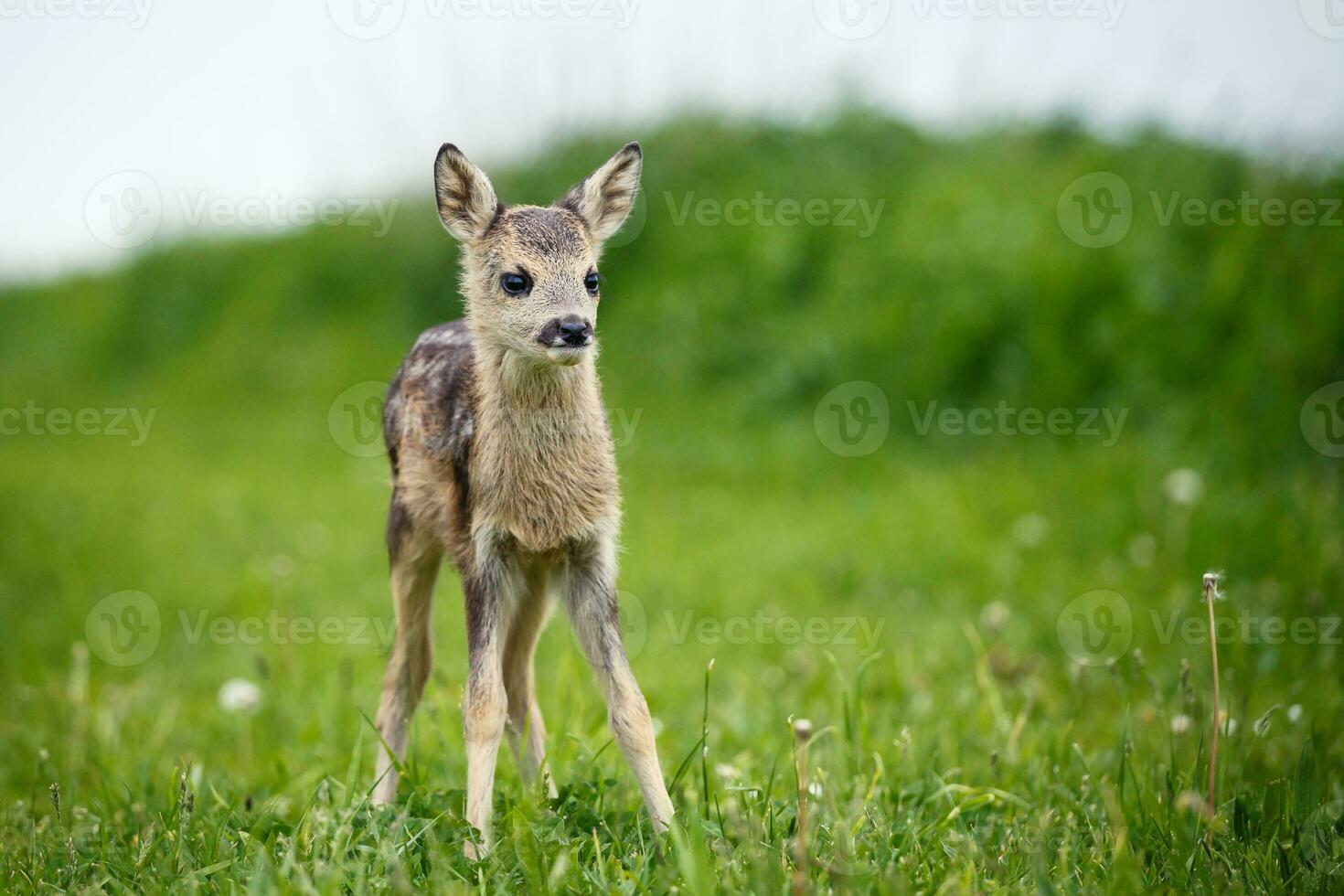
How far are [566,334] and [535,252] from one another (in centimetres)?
44

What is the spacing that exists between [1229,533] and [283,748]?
582cm

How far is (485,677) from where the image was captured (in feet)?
12.2

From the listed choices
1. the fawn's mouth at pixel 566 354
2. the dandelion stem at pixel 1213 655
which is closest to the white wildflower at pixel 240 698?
the fawn's mouth at pixel 566 354

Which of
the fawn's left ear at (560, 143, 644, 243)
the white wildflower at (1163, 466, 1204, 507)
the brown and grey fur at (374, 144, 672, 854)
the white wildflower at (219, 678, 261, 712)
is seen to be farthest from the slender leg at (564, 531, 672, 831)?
the white wildflower at (1163, 466, 1204, 507)

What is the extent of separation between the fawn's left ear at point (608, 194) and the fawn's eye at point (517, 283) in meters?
0.46

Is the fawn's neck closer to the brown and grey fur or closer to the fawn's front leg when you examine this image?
the brown and grey fur

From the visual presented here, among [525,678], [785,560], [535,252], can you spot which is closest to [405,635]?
[525,678]

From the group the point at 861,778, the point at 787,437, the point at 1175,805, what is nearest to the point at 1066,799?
the point at 1175,805

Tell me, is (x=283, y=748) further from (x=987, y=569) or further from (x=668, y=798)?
(x=987, y=569)

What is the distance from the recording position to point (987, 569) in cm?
782

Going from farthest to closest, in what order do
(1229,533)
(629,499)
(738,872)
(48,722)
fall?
(629,499) < (1229,533) < (48,722) < (738,872)

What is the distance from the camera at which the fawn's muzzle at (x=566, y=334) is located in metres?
3.63

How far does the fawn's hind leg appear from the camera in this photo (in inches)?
174

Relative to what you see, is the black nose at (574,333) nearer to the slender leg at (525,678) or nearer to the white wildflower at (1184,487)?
the slender leg at (525,678)
